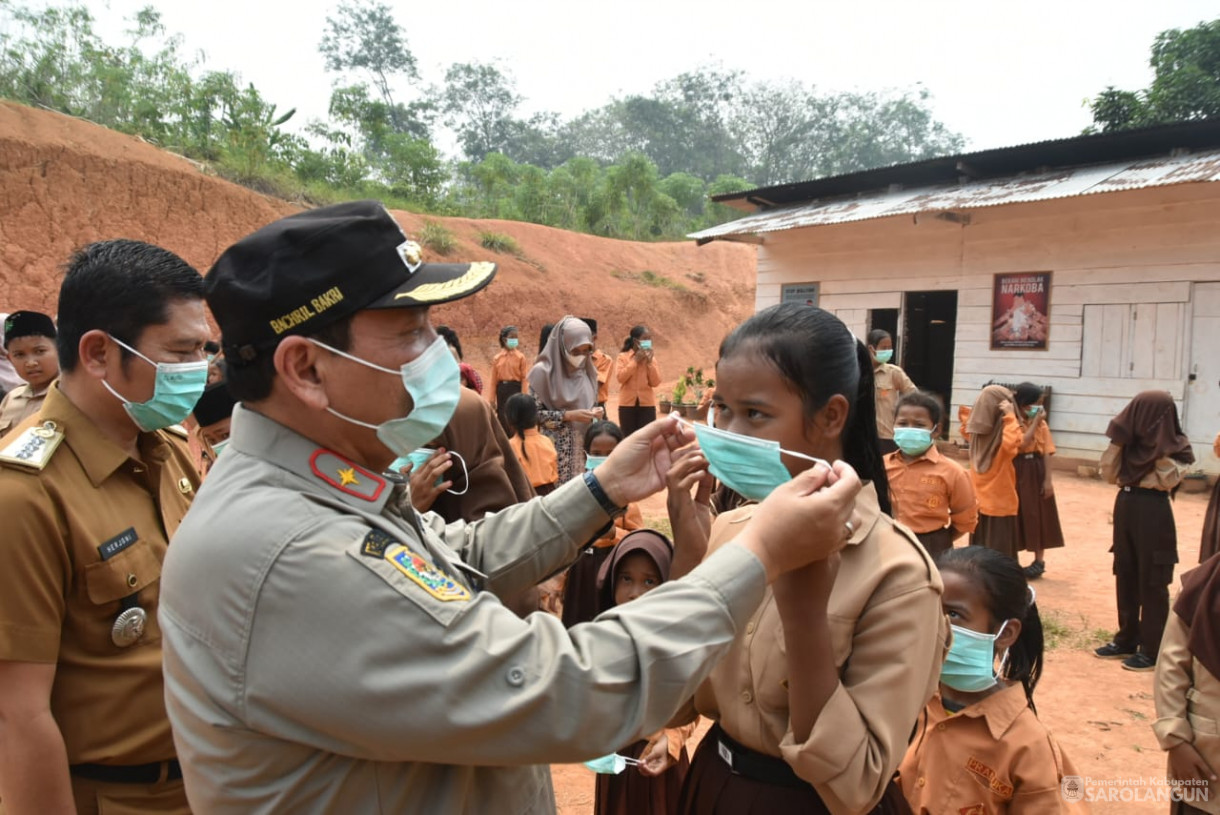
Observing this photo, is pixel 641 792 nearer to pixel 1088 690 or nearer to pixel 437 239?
pixel 1088 690

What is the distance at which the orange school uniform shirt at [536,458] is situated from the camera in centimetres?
643

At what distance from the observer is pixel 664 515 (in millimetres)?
9414

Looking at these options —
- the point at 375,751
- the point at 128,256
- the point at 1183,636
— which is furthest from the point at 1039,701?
the point at 128,256

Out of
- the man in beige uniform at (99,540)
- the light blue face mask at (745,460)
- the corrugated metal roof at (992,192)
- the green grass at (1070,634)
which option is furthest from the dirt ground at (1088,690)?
the corrugated metal roof at (992,192)

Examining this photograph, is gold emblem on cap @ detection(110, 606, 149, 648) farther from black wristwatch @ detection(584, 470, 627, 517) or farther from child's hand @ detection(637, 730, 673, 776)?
child's hand @ detection(637, 730, 673, 776)

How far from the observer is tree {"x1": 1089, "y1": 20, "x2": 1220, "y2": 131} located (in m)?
21.4

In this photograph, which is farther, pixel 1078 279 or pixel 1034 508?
pixel 1078 279

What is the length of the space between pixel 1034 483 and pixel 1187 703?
4376 millimetres

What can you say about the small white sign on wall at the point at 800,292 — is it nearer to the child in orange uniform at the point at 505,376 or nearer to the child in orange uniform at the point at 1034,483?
the child in orange uniform at the point at 505,376

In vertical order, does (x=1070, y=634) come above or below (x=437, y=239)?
below

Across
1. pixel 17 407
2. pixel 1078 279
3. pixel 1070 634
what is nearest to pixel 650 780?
pixel 17 407

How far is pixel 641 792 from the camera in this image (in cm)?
300

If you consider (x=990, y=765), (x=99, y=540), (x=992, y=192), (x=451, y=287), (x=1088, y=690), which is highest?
(x=992, y=192)

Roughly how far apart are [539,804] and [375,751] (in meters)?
0.48
